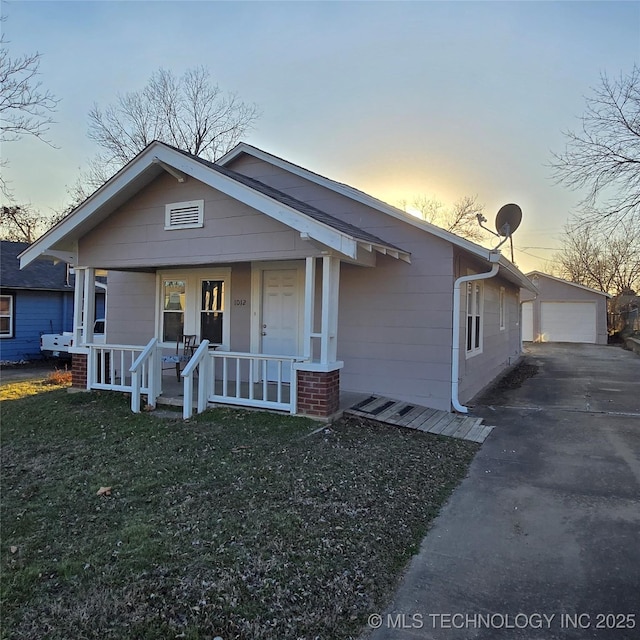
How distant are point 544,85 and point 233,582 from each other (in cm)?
1001

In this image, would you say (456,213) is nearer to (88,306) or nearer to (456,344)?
(456,344)

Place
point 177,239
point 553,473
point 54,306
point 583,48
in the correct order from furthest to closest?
point 54,306 < point 583,48 < point 177,239 < point 553,473

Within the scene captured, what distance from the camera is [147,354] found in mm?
7367

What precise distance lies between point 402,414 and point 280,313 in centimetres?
295

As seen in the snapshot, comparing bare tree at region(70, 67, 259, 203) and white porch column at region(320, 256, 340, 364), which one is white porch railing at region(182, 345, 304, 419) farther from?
bare tree at region(70, 67, 259, 203)

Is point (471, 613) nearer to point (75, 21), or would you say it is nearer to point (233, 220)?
point (233, 220)

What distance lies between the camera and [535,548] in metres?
3.45

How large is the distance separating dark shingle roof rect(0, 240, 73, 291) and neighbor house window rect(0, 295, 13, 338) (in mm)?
598

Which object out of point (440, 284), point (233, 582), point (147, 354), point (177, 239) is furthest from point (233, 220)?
point (233, 582)

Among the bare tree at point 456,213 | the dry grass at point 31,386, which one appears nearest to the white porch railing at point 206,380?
the dry grass at point 31,386

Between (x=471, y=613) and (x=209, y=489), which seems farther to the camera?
(x=209, y=489)

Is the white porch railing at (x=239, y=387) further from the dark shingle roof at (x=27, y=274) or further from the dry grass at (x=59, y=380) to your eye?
the dark shingle roof at (x=27, y=274)

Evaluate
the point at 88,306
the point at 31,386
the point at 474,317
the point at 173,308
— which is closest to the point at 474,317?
the point at 474,317

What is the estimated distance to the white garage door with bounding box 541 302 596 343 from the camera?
27562 millimetres
